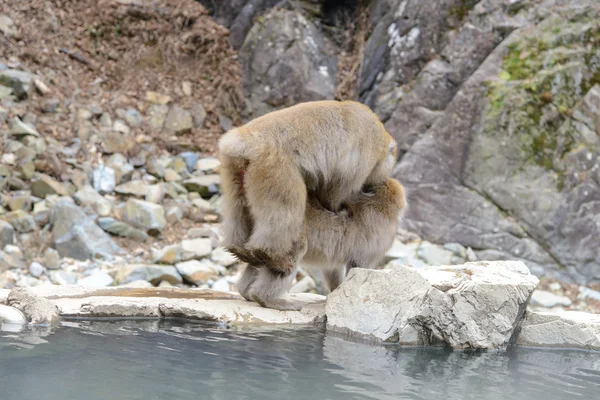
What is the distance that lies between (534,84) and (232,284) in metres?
5.11

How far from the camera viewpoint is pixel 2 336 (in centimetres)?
373

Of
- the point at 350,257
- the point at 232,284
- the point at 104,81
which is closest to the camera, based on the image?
the point at 350,257

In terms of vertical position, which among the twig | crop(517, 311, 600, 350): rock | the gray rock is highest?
the twig

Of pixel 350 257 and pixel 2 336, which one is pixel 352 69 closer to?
pixel 350 257

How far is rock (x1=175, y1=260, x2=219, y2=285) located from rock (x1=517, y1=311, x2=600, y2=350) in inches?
188

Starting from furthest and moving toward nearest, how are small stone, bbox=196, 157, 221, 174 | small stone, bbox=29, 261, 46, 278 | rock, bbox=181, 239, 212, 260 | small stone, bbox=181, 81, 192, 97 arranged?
small stone, bbox=181, 81, 192, 97 < small stone, bbox=196, 157, 221, 174 < rock, bbox=181, 239, 212, 260 < small stone, bbox=29, 261, 46, 278

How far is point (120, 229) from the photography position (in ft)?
30.5

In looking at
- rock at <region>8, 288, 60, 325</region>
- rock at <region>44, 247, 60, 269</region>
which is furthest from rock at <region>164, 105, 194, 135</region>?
rock at <region>8, 288, 60, 325</region>

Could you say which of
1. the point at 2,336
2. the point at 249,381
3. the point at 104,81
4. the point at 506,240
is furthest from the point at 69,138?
the point at 249,381

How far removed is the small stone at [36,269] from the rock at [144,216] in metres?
1.50

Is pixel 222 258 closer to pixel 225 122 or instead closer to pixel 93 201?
pixel 93 201

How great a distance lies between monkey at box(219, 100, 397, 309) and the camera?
429 centimetres

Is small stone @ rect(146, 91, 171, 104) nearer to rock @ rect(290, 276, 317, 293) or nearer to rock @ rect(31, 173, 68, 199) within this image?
rock @ rect(31, 173, 68, 199)

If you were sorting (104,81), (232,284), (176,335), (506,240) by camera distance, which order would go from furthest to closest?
(104,81) → (506,240) → (232,284) → (176,335)
